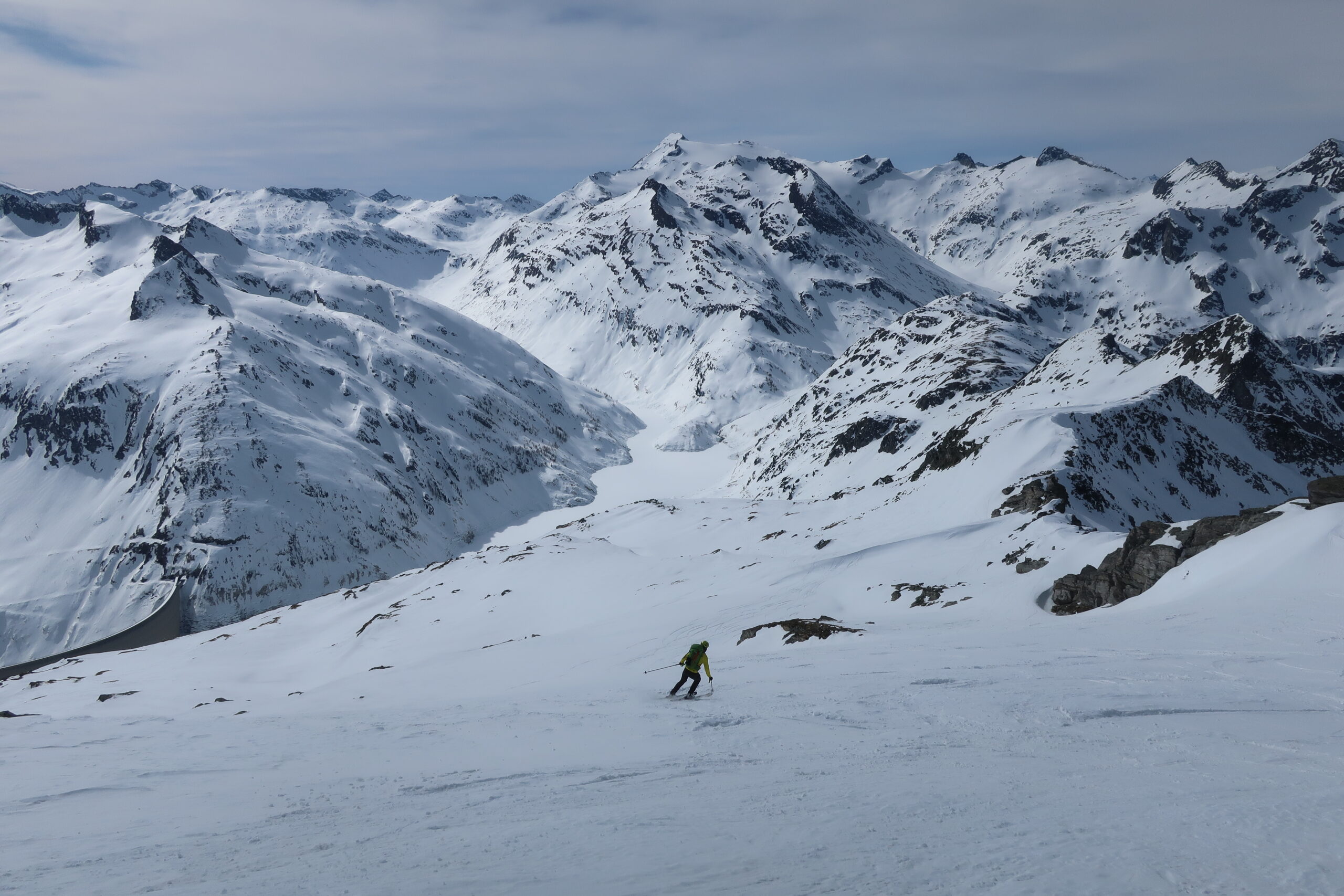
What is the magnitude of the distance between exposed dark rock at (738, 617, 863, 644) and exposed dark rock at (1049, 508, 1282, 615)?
9.30 metres

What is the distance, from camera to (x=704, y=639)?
34938mm

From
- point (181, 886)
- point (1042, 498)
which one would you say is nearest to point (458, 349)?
point (1042, 498)

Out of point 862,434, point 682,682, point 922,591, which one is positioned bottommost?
point 922,591

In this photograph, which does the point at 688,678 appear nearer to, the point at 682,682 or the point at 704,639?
the point at 682,682

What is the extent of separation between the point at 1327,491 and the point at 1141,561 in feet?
21.0

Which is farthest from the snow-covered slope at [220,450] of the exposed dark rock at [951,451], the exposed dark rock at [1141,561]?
the exposed dark rock at [1141,561]

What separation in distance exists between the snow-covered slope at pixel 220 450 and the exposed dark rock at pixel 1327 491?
10391 centimetres

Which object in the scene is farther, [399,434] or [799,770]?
[399,434]

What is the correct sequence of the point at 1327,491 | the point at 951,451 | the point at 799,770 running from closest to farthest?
the point at 799,770, the point at 1327,491, the point at 951,451

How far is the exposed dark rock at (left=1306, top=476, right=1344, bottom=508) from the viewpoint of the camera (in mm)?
27406

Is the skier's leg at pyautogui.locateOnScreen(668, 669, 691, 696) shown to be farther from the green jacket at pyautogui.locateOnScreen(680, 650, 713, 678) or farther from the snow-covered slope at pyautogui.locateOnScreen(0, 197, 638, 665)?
the snow-covered slope at pyautogui.locateOnScreen(0, 197, 638, 665)

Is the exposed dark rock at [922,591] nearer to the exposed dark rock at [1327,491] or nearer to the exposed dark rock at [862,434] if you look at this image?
the exposed dark rock at [1327,491]

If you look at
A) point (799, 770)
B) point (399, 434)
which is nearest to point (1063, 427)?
point (799, 770)

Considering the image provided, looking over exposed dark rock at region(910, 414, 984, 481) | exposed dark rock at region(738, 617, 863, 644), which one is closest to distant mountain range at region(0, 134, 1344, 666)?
exposed dark rock at region(910, 414, 984, 481)
